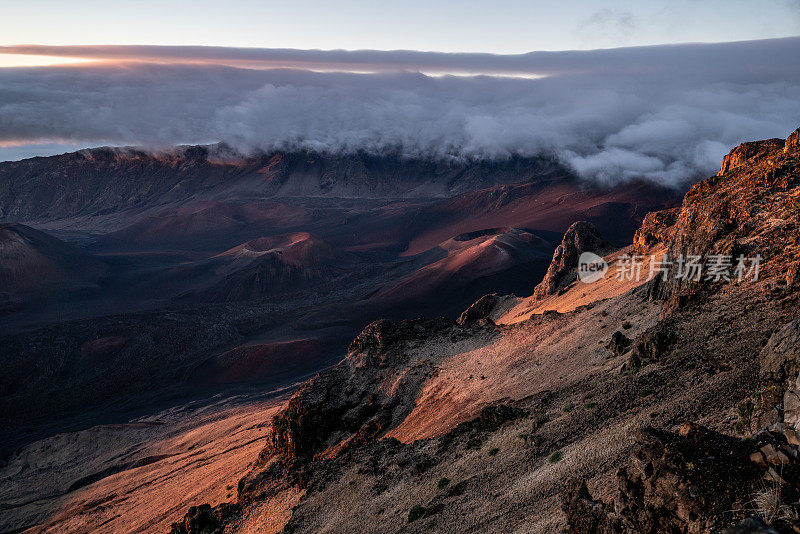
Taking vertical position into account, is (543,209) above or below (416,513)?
below

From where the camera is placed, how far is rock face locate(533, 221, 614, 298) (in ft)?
142

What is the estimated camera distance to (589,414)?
1573 centimetres

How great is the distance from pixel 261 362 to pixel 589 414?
57.0 metres

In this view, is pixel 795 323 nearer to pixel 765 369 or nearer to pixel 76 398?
pixel 765 369

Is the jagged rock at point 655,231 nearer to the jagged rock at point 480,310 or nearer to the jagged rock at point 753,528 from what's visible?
the jagged rock at point 480,310

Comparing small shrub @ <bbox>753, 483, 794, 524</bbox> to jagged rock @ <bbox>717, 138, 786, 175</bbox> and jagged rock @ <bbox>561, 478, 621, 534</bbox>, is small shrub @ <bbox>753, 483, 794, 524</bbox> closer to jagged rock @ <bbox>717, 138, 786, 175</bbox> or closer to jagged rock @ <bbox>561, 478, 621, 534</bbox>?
jagged rock @ <bbox>561, 478, 621, 534</bbox>

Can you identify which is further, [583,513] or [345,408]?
[345,408]

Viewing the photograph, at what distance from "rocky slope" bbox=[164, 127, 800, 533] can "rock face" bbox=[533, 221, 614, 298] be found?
32.3 ft

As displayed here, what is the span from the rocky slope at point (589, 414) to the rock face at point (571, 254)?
388 inches

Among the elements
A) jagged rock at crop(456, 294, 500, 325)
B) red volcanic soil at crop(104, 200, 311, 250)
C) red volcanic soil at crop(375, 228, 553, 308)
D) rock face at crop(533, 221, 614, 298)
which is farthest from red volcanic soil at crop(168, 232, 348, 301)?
rock face at crop(533, 221, 614, 298)

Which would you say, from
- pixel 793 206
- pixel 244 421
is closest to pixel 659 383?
pixel 793 206

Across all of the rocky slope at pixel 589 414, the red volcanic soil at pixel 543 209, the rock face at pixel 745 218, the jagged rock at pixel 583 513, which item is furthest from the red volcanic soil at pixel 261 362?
the red volcanic soil at pixel 543 209

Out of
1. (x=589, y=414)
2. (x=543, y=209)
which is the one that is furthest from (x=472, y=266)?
(x=589, y=414)

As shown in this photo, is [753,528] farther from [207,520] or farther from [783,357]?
[207,520]
